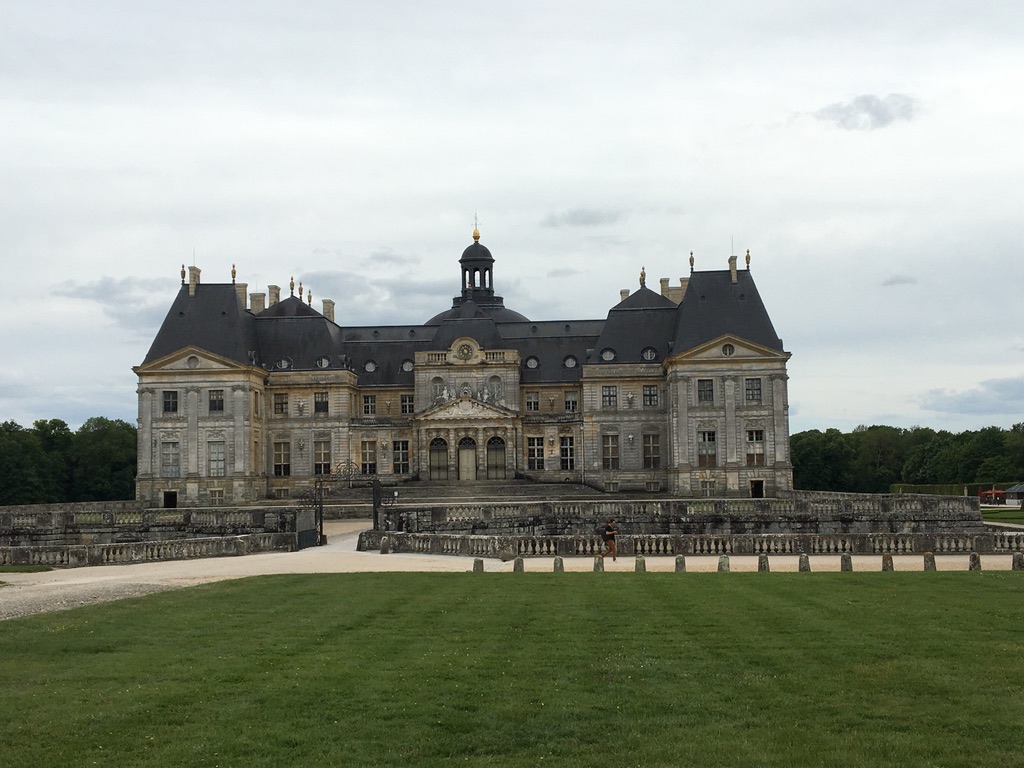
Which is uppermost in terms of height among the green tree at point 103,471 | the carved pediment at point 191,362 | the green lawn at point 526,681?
the carved pediment at point 191,362

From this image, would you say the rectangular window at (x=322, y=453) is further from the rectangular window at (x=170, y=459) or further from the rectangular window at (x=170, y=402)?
the rectangular window at (x=170, y=402)

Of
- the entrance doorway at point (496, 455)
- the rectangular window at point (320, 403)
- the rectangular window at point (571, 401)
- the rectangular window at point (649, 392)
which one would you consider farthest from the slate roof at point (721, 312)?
the rectangular window at point (320, 403)

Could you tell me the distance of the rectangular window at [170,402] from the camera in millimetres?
69312

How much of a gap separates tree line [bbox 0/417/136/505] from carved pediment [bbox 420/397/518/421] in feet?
90.4

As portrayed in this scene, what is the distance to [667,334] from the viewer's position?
239 feet

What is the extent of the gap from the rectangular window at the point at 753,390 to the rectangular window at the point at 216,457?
3072 cm

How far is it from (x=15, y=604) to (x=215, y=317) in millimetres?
50390

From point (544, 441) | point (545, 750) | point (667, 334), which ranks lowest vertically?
point (545, 750)

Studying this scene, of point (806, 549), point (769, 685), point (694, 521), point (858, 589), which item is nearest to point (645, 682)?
point (769, 685)

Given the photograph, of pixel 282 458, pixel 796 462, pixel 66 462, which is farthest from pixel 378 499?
pixel 796 462

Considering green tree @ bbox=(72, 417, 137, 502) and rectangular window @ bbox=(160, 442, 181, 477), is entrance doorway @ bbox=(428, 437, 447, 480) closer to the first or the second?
rectangular window @ bbox=(160, 442, 181, 477)

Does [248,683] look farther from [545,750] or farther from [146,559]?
[146,559]

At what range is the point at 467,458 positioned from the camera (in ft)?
234

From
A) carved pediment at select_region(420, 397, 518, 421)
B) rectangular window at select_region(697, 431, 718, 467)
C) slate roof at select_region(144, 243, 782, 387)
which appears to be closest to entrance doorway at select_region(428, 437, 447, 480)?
carved pediment at select_region(420, 397, 518, 421)
